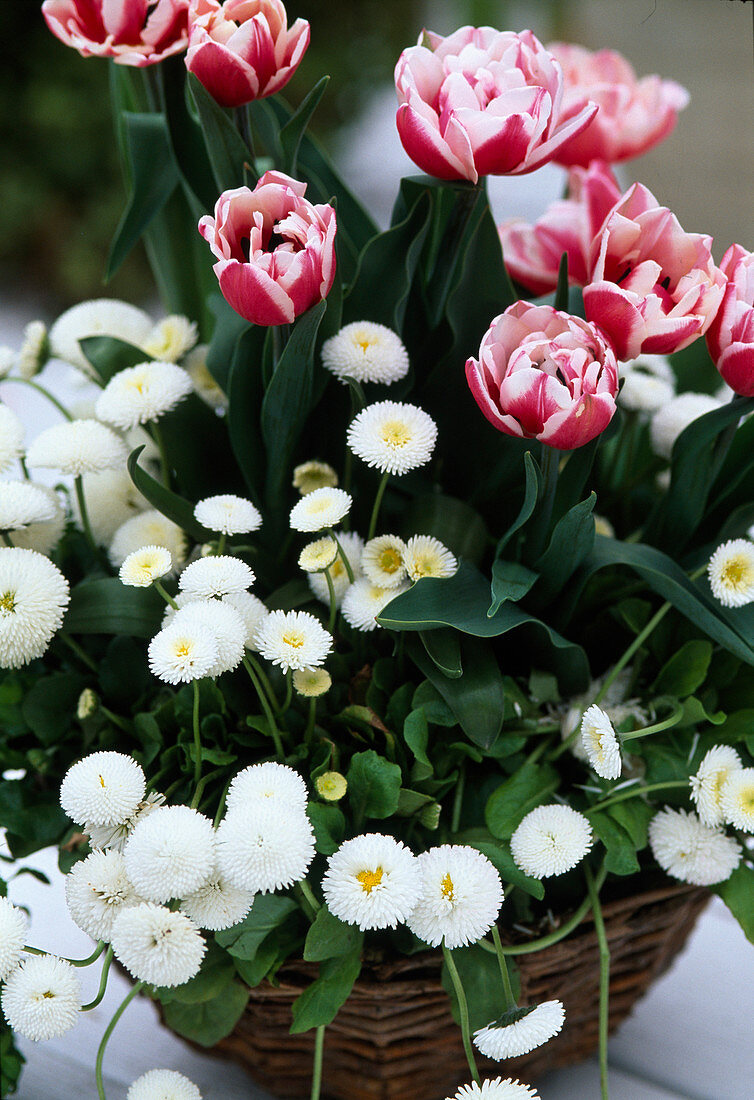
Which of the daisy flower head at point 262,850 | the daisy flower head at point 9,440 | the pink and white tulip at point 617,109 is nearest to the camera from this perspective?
the daisy flower head at point 262,850

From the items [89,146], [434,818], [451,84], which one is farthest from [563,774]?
[89,146]

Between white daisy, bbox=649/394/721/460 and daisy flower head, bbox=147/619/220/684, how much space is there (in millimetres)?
271

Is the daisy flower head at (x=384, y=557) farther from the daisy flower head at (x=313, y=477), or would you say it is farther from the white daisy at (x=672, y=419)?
the white daisy at (x=672, y=419)

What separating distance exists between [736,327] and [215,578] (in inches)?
8.7

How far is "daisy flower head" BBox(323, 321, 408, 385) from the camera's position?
0.44 m

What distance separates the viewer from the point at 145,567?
16.2 inches

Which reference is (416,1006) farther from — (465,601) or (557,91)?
(557,91)

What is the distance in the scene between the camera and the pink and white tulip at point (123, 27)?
1.45 feet

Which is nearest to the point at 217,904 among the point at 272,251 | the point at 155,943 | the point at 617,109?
the point at 155,943

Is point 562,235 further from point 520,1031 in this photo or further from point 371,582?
point 520,1031

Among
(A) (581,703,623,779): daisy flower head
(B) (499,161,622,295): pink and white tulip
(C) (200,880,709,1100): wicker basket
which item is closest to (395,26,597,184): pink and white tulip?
(B) (499,161,622,295): pink and white tulip

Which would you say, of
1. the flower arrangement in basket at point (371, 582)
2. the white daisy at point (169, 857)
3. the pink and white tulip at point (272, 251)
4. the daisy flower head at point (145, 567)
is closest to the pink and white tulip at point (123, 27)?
the flower arrangement in basket at point (371, 582)

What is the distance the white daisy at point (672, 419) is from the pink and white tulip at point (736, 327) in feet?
0.37

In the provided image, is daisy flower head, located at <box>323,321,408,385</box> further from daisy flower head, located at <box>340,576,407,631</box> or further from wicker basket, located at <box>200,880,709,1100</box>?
wicker basket, located at <box>200,880,709,1100</box>
